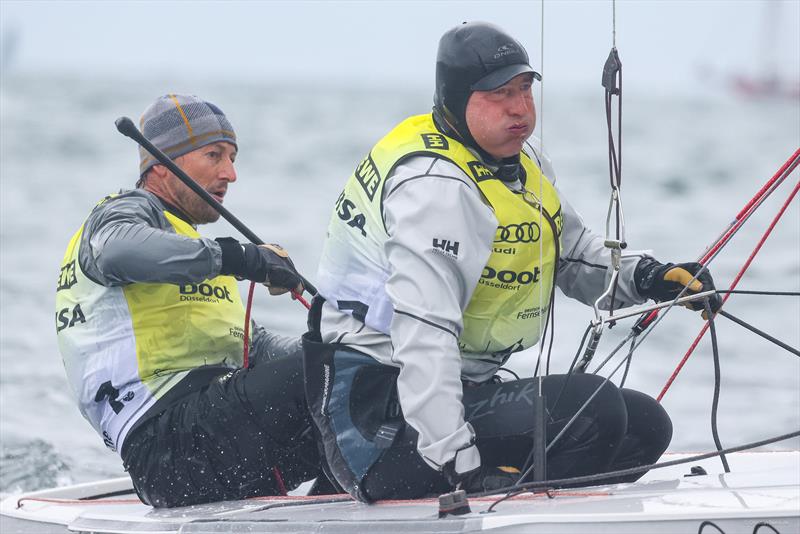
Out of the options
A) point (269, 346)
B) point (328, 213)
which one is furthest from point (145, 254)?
point (328, 213)

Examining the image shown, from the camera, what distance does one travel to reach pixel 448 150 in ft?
8.61

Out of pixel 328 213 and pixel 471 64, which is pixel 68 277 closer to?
pixel 471 64

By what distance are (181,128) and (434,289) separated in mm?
1078

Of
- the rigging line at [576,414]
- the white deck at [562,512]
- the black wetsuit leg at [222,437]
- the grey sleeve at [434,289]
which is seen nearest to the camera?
the white deck at [562,512]

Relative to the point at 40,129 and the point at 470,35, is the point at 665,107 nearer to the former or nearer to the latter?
the point at 40,129

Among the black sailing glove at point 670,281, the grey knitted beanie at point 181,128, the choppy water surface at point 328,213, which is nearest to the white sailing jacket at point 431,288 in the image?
the black sailing glove at point 670,281

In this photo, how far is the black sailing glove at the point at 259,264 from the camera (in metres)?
2.98

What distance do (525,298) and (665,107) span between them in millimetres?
36649

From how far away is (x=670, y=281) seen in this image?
2887 millimetres

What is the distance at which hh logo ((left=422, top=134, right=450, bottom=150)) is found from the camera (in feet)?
8.64

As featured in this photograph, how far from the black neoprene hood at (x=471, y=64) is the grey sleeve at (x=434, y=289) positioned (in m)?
0.18

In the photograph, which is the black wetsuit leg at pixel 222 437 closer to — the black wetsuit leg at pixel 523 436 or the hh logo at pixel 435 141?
the black wetsuit leg at pixel 523 436

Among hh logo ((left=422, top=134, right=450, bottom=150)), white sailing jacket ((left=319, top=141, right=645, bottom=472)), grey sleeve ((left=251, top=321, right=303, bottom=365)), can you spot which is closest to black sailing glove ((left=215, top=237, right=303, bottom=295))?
grey sleeve ((left=251, top=321, right=303, bottom=365))

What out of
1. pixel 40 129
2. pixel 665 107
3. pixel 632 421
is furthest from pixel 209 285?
pixel 665 107
